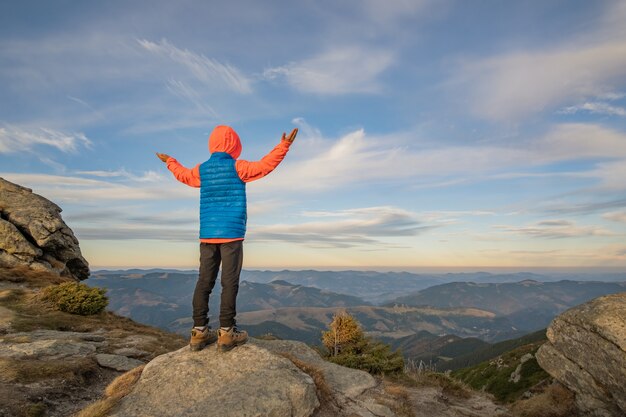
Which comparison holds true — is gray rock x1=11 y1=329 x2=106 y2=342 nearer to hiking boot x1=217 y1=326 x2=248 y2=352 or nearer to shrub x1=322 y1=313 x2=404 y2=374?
hiking boot x1=217 y1=326 x2=248 y2=352

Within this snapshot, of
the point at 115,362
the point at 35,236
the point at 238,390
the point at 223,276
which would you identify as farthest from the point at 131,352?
the point at 35,236

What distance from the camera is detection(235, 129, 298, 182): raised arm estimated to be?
7973 mm

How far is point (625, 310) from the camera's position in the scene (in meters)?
11.7

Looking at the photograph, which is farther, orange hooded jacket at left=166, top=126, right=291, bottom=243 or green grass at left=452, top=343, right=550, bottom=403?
green grass at left=452, top=343, right=550, bottom=403

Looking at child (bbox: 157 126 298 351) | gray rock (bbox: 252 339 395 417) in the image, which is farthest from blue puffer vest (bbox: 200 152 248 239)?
gray rock (bbox: 252 339 395 417)

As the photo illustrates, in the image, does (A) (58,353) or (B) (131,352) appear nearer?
(A) (58,353)

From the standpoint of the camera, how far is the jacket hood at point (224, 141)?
8.69 meters

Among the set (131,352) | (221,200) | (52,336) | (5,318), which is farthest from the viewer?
(5,318)

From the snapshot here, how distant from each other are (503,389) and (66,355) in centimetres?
8306

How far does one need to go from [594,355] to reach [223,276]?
41.5ft

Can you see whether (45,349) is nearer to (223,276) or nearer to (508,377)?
(223,276)

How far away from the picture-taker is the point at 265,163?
8.08 metres

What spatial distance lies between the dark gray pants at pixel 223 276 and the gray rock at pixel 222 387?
0.90 meters

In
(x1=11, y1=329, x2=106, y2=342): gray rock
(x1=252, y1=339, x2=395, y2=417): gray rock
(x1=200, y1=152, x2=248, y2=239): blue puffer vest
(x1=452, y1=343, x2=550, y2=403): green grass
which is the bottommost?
(x1=452, y1=343, x2=550, y2=403): green grass
